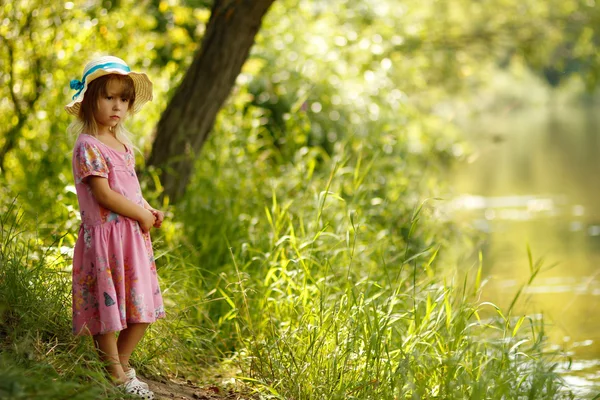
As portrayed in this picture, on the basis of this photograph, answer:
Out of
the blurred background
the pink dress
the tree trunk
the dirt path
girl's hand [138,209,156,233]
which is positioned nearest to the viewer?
the pink dress

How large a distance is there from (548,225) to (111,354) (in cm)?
860

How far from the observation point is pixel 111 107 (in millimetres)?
3395

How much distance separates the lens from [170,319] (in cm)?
401

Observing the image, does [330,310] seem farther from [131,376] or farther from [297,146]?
[297,146]

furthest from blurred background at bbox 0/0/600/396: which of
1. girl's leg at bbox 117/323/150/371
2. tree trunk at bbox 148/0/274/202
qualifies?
girl's leg at bbox 117/323/150/371

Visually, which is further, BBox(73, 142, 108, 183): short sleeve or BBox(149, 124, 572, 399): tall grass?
BBox(149, 124, 572, 399): tall grass

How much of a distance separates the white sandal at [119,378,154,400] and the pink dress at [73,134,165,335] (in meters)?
0.21

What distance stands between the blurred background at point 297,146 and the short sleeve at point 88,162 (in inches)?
22.3

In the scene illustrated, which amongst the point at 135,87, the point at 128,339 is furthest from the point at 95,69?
the point at 128,339

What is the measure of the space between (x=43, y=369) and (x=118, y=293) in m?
0.37

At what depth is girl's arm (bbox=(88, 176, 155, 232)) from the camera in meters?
3.23

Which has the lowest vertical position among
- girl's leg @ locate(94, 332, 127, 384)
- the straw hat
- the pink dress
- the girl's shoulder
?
girl's leg @ locate(94, 332, 127, 384)

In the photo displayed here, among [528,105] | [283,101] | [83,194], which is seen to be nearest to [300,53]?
[283,101]

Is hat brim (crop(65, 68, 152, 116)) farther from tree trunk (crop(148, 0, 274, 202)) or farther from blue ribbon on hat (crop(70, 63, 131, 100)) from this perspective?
tree trunk (crop(148, 0, 274, 202))
